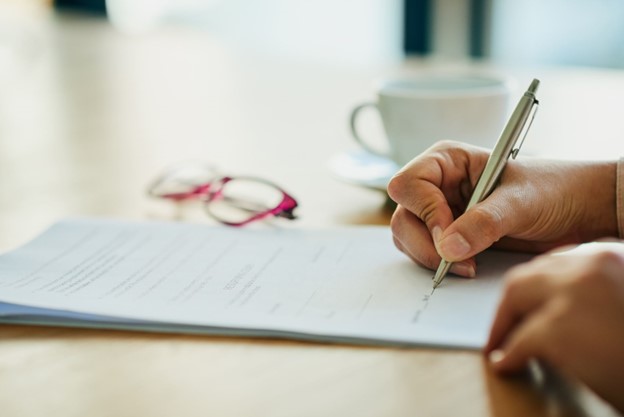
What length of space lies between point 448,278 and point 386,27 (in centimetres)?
270

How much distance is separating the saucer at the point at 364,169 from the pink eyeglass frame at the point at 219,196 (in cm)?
9

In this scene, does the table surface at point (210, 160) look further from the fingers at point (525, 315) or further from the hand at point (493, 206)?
the hand at point (493, 206)

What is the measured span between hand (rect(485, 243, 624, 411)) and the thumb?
0.42 feet

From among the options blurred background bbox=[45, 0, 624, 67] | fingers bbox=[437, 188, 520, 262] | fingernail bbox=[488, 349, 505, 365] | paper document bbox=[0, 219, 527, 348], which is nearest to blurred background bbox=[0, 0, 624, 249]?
blurred background bbox=[45, 0, 624, 67]

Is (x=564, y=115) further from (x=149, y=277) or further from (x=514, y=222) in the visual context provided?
(x=149, y=277)

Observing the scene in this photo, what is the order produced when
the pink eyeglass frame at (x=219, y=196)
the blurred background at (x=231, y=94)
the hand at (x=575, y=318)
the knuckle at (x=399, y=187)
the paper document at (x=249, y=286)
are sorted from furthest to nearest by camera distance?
the blurred background at (x=231, y=94) < the pink eyeglass frame at (x=219, y=196) < the knuckle at (x=399, y=187) < the paper document at (x=249, y=286) < the hand at (x=575, y=318)

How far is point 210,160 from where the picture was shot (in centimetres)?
107

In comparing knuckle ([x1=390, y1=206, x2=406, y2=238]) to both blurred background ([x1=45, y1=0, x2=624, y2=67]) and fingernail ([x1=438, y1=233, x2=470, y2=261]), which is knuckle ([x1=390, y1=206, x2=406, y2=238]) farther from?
blurred background ([x1=45, y1=0, x2=624, y2=67])

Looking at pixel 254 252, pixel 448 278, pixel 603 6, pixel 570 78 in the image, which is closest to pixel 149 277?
pixel 254 252

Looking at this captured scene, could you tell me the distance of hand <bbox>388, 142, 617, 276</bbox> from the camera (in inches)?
22.9

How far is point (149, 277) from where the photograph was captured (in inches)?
25.1

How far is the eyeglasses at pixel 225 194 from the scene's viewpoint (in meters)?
0.78

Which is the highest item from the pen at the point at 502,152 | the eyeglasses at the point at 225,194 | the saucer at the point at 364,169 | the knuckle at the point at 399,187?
the pen at the point at 502,152

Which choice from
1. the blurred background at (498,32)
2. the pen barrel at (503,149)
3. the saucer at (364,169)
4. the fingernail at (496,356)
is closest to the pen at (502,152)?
the pen barrel at (503,149)
